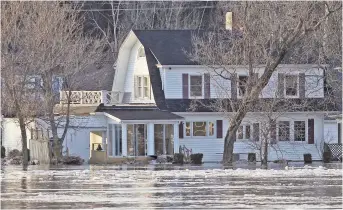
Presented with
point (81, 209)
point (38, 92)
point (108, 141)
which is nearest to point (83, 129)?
point (108, 141)

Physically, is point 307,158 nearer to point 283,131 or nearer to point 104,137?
point 283,131

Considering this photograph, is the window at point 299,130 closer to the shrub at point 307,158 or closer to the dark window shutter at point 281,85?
the shrub at point 307,158

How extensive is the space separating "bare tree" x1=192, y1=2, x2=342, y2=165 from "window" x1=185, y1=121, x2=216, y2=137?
14.2ft

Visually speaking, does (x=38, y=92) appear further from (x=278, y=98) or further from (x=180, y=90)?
(x=278, y=98)

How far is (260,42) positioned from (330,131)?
1446cm

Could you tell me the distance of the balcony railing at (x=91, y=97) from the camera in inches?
2296

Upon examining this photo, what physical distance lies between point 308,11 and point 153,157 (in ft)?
46.5

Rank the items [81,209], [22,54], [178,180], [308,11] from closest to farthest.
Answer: [81,209] → [178,180] → [308,11] → [22,54]

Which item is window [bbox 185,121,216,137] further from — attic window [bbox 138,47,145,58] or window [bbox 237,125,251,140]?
attic window [bbox 138,47,145,58]

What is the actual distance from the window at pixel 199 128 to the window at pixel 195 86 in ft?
5.16

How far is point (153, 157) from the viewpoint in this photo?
188 feet

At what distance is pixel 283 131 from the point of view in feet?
194

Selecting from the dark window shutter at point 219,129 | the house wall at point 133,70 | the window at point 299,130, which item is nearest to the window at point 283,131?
the window at point 299,130

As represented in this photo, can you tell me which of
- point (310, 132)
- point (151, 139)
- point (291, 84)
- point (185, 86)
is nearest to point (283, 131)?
point (310, 132)
